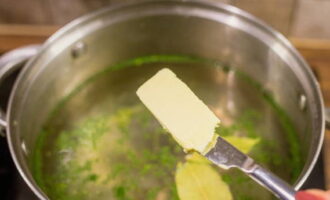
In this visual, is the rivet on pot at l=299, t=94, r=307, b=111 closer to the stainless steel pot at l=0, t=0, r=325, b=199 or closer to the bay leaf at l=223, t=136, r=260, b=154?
the stainless steel pot at l=0, t=0, r=325, b=199

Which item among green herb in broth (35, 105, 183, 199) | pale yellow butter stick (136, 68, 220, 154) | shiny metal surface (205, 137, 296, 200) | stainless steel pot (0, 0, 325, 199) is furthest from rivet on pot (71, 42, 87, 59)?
shiny metal surface (205, 137, 296, 200)

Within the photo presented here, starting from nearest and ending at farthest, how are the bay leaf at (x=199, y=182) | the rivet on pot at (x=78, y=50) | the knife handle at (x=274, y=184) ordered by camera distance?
the knife handle at (x=274, y=184), the bay leaf at (x=199, y=182), the rivet on pot at (x=78, y=50)

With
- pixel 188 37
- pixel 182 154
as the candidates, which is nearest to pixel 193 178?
pixel 182 154

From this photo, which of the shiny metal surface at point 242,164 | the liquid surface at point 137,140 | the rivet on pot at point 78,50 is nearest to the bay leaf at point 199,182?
the liquid surface at point 137,140

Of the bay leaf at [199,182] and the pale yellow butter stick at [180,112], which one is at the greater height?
the pale yellow butter stick at [180,112]

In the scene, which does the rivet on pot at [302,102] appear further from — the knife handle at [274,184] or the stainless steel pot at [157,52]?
the knife handle at [274,184]

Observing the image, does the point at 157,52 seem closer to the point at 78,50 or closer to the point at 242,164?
the point at 78,50
